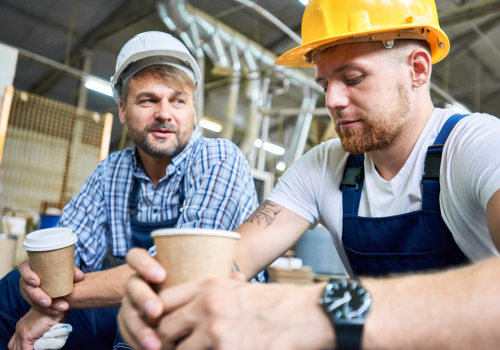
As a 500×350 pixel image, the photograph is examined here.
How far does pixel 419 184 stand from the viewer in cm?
132

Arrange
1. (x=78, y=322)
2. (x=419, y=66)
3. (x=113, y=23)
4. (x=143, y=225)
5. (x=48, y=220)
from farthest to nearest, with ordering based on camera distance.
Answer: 1. (x=113, y=23)
2. (x=48, y=220)
3. (x=143, y=225)
4. (x=78, y=322)
5. (x=419, y=66)

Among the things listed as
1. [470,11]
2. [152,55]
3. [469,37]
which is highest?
[469,37]

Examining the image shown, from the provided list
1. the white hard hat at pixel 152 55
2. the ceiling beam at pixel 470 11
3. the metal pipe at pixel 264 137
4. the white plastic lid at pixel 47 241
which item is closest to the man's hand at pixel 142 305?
the white plastic lid at pixel 47 241

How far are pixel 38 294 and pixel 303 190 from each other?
1037mm

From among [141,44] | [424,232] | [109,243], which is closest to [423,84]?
[424,232]

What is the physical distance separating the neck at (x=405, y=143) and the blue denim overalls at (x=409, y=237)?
0.40 feet

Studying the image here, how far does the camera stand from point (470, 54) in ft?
33.3

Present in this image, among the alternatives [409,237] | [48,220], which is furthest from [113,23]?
[409,237]

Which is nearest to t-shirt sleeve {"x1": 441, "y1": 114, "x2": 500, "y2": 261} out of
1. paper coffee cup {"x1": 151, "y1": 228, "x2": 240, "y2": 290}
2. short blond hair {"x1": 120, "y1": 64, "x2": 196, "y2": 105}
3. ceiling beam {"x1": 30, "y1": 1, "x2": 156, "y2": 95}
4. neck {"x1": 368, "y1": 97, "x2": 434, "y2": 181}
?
neck {"x1": 368, "y1": 97, "x2": 434, "y2": 181}

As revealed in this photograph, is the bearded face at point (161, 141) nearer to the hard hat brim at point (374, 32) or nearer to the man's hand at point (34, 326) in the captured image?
the hard hat brim at point (374, 32)

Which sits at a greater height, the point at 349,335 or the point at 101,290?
the point at 349,335

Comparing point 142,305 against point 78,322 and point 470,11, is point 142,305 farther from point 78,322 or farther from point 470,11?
point 470,11

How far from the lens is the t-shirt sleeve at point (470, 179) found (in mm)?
1042

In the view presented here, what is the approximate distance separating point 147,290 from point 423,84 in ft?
4.23
